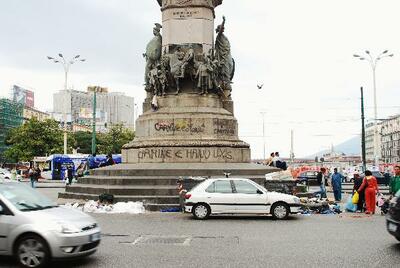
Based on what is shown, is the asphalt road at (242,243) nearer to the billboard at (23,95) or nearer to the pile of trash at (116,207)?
the pile of trash at (116,207)

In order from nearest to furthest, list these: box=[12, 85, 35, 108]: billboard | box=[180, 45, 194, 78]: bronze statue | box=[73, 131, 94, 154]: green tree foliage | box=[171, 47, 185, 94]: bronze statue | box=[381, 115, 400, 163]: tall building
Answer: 1. box=[180, 45, 194, 78]: bronze statue
2. box=[171, 47, 185, 94]: bronze statue
3. box=[73, 131, 94, 154]: green tree foliage
4. box=[12, 85, 35, 108]: billboard
5. box=[381, 115, 400, 163]: tall building

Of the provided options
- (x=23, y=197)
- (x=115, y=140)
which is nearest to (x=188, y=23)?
(x=23, y=197)

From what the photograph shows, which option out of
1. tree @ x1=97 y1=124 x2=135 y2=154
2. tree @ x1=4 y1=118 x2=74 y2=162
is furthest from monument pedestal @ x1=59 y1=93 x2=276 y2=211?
tree @ x1=97 y1=124 x2=135 y2=154

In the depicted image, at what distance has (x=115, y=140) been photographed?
9281cm

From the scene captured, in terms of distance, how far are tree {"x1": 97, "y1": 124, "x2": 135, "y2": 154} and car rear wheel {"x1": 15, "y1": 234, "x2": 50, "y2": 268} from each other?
82867 mm

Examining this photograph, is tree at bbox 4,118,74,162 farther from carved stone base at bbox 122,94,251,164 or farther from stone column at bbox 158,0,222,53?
stone column at bbox 158,0,222,53

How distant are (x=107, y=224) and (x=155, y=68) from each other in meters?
11.7

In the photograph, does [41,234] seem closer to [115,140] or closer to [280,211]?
[280,211]

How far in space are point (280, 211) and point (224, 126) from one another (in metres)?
8.72

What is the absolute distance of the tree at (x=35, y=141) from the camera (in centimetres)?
7625

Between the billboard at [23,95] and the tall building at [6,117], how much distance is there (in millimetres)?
32760

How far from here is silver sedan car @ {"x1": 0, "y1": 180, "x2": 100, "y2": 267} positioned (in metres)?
8.48

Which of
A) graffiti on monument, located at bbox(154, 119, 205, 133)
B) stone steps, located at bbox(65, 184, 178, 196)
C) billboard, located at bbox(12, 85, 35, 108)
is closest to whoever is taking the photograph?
stone steps, located at bbox(65, 184, 178, 196)

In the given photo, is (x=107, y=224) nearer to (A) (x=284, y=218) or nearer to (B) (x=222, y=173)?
(A) (x=284, y=218)
